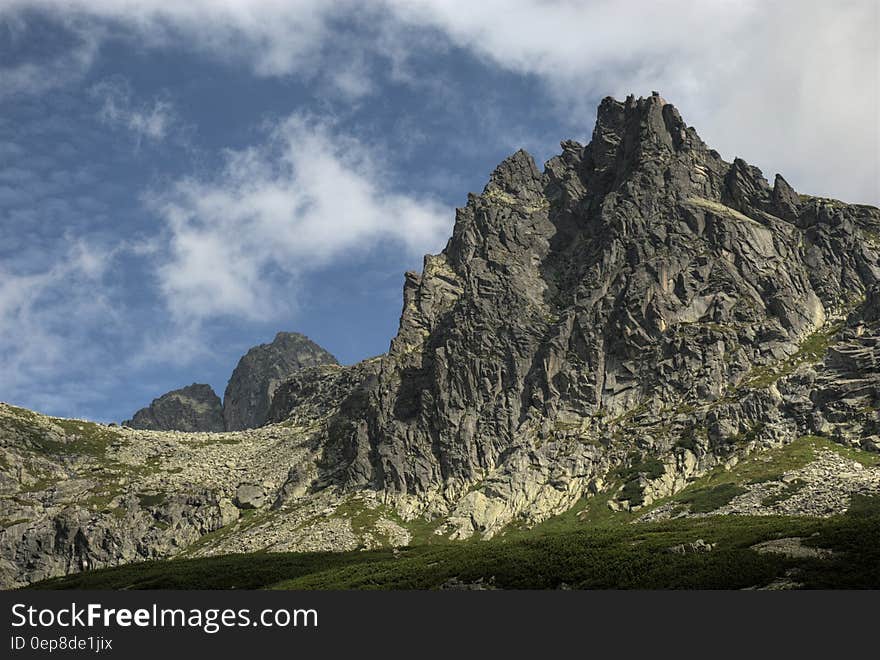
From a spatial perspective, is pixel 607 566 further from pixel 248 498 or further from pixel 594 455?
pixel 248 498

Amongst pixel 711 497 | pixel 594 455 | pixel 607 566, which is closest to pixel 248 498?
pixel 594 455

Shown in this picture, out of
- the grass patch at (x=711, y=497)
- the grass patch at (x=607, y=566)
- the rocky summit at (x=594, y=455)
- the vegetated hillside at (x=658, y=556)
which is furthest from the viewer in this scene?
the rocky summit at (x=594, y=455)

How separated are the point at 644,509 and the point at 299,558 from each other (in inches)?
2564

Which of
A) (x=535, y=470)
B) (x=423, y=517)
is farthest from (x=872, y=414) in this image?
(x=423, y=517)

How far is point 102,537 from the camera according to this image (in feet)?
562

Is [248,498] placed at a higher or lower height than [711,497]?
higher

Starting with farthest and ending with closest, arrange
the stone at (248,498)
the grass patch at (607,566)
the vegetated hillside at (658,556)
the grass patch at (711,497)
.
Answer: the stone at (248,498) < the grass patch at (711,497) < the vegetated hillside at (658,556) < the grass patch at (607,566)

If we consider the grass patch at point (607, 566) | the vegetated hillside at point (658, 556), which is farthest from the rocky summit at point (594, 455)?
the grass patch at point (607, 566)

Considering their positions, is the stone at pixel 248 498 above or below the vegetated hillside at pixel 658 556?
above

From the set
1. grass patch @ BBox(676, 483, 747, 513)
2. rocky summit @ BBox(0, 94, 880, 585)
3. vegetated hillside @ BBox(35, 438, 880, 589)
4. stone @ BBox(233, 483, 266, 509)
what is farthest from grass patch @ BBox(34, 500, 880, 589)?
stone @ BBox(233, 483, 266, 509)

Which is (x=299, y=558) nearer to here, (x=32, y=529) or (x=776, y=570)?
(x=32, y=529)

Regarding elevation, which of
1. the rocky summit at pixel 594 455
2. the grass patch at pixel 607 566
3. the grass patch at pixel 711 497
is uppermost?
the rocky summit at pixel 594 455

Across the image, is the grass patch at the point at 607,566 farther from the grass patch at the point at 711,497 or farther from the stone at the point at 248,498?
the stone at the point at 248,498

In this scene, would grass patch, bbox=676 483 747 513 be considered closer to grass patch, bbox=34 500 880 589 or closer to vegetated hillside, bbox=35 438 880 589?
vegetated hillside, bbox=35 438 880 589
